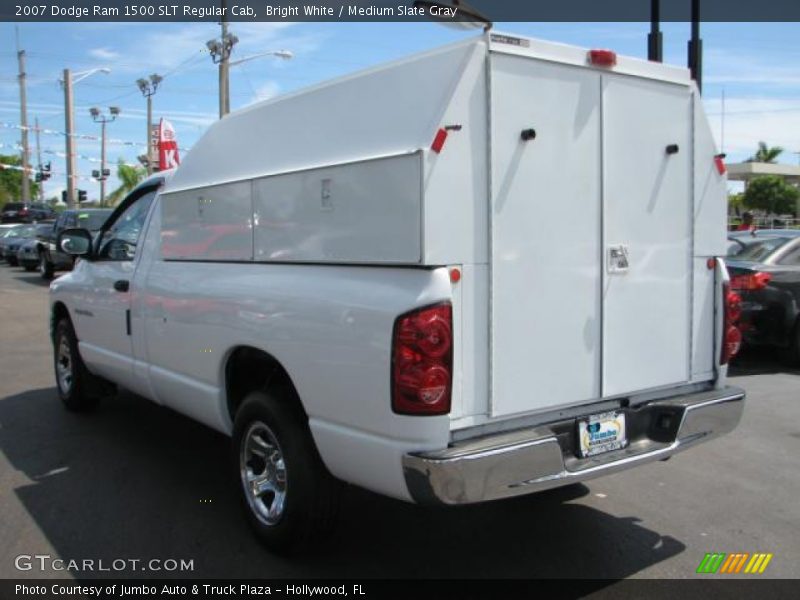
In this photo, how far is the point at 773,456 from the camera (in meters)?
5.64

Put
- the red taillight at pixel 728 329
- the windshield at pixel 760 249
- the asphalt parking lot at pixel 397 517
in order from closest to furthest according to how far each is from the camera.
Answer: the asphalt parking lot at pixel 397 517, the red taillight at pixel 728 329, the windshield at pixel 760 249

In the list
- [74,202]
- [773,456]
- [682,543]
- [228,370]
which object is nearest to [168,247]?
[228,370]

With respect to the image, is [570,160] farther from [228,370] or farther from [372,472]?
→ [228,370]

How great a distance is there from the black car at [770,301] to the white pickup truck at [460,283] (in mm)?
4834

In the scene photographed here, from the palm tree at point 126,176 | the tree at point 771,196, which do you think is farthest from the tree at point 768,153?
the palm tree at point 126,176

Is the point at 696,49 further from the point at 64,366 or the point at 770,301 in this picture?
the point at 64,366

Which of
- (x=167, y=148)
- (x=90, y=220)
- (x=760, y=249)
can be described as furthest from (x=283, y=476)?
(x=90, y=220)

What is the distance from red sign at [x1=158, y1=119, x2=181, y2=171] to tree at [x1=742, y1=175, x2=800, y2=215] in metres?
52.8

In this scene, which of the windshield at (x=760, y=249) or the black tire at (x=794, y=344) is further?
the windshield at (x=760, y=249)

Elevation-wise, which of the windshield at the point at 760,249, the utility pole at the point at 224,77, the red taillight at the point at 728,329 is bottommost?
the red taillight at the point at 728,329

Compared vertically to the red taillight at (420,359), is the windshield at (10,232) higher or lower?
higher

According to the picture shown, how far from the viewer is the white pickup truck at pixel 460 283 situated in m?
3.20

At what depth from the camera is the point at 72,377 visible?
6777 millimetres

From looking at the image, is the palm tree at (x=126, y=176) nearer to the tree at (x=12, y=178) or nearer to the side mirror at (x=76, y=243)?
the tree at (x=12, y=178)
